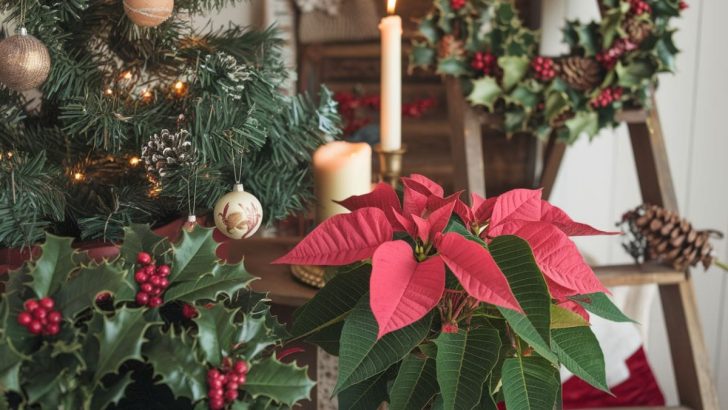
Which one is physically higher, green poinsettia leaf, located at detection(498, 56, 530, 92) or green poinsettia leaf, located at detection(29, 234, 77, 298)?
green poinsettia leaf, located at detection(498, 56, 530, 92)

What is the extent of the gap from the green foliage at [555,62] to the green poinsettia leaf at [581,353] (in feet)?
1.95

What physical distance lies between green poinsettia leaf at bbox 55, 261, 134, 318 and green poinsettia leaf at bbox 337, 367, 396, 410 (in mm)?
187

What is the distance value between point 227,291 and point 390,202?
17cm

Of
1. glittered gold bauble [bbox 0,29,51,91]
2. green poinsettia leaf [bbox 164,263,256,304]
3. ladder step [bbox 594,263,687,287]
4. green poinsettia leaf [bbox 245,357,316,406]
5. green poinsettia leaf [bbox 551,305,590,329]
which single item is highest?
glittered gold bauble [bbox 0,29,51,91]

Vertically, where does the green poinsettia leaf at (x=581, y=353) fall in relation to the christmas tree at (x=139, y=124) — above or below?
→ below

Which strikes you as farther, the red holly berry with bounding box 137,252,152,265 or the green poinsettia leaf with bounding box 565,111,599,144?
the green poinsettia leaf with bounding box 565,111,599,144

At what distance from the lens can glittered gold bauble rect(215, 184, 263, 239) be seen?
64 centimetres

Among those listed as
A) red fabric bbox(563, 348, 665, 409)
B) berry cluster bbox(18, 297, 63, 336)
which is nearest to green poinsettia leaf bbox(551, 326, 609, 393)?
berry cluster bbox(18, 297, 63, 336)

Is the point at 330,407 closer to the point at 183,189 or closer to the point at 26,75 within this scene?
the point at 183,189

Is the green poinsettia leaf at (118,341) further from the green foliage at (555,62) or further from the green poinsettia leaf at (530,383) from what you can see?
the green foliage at (555,62)

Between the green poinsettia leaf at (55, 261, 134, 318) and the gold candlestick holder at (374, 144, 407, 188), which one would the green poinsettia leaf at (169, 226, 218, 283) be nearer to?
the green poinsettia leaf at (55, 261, 134, 318)

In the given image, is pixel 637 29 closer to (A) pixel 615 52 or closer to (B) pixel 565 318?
(A) pixel 615 52

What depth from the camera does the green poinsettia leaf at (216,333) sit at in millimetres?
445

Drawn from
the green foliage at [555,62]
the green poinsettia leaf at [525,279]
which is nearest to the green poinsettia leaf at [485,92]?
the green foliage at [555,62]
